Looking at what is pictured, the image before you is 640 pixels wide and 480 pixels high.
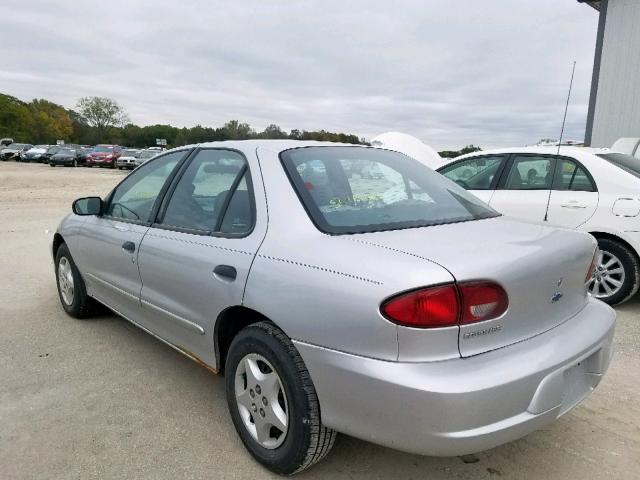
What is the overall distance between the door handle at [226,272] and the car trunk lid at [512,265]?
0.63 m

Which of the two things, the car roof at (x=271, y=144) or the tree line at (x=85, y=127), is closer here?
the car roof at (x=271, y=144)

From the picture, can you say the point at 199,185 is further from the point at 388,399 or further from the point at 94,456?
the point at 388,399

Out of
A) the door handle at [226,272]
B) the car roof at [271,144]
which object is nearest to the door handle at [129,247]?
the car roof at [271,144]

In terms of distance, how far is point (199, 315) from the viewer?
2.58 m

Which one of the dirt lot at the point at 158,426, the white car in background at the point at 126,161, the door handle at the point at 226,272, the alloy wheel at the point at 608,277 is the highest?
the door handle at the point at 226,272

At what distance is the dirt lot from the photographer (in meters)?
2.31

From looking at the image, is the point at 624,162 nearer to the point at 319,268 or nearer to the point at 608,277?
the point at 608,277

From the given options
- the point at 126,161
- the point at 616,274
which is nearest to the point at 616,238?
the point at 616,274

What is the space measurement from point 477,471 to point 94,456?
1.79m

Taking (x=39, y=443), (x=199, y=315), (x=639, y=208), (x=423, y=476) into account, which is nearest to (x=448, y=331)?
(x=423, y=476)

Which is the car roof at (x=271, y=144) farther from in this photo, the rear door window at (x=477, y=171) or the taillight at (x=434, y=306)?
the rear door window at (x=477, y=171)

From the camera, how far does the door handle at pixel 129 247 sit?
3.15m

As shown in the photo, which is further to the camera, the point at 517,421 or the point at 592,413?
the point at 592,413

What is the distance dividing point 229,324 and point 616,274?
3.80m
